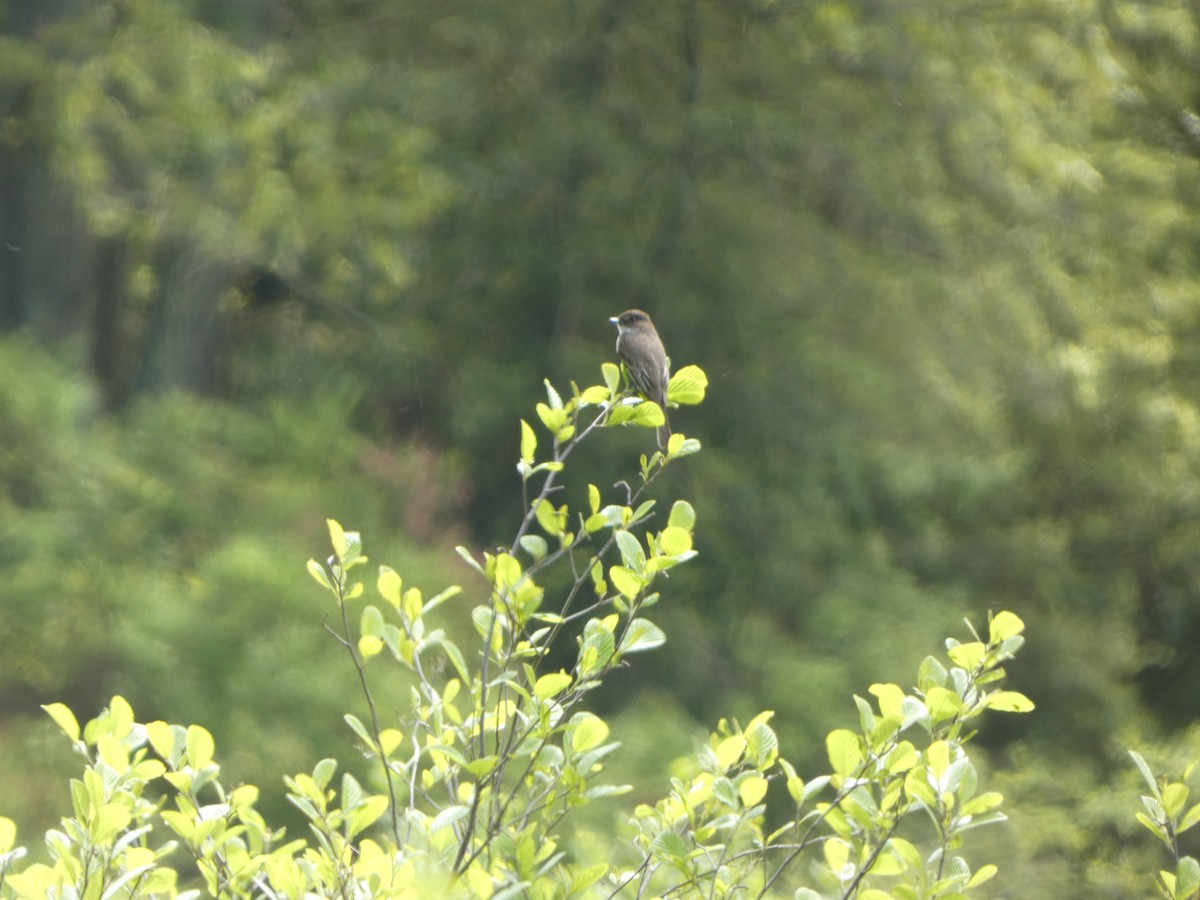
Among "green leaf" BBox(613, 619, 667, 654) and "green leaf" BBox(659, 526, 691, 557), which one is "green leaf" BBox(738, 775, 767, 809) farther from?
"green leaf" BBox(659, 526, 691, 557)

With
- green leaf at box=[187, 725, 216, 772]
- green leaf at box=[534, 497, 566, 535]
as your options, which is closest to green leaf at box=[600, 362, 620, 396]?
green leaf at box=[534, 497, 566, 535]

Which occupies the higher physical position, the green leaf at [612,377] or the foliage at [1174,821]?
the green leaf at [612,377]

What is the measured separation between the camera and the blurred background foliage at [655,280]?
8359 millimetres

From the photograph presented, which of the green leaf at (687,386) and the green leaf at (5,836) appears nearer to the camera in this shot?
the green leaf at (5,836)

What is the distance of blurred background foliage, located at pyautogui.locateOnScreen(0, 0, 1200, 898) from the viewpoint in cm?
836

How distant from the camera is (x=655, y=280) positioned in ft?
30.0

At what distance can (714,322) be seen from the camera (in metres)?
9.27

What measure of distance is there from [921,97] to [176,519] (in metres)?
5.23

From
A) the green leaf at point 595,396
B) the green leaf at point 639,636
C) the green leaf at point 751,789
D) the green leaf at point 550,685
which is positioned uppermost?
the green leaf at point 595,396

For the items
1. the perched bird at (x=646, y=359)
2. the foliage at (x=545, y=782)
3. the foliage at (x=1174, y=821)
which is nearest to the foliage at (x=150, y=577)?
the perched bird at (x=646, y=359)

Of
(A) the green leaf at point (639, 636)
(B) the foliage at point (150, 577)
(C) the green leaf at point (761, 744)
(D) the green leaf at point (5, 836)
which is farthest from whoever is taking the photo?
(B) the foliage at point (150, 577)

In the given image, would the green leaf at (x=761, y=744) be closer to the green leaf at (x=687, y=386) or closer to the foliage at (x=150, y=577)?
the green leaf at (x=687, y=386)

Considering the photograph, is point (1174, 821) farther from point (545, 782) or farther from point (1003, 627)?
point (545, 782)

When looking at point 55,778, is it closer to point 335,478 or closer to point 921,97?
point 335,478
